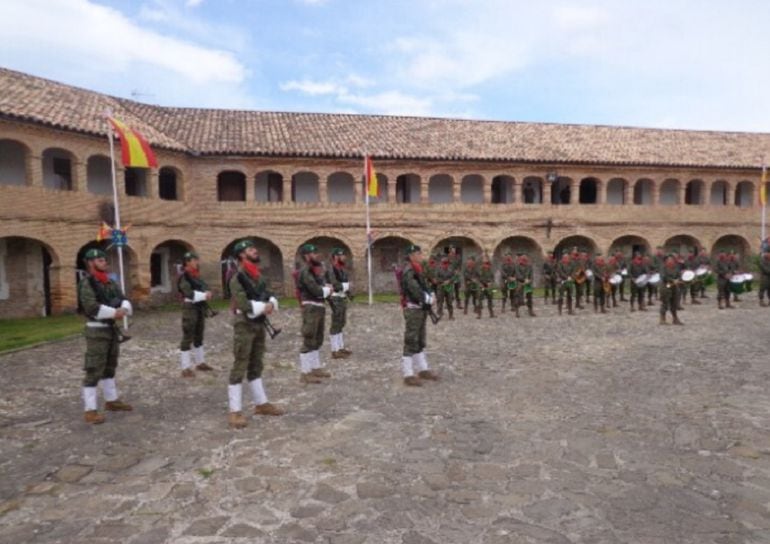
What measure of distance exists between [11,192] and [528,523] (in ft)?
57.0

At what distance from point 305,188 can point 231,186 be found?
10.6ft

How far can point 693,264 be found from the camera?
17.4m

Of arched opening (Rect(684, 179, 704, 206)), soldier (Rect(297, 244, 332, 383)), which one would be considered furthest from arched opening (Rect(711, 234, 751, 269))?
soldier (Rect(297, 244, 332, 383))

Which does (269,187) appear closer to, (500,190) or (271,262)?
(271,262)

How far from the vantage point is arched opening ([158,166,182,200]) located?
20781 mm

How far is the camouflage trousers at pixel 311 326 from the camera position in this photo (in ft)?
26.2

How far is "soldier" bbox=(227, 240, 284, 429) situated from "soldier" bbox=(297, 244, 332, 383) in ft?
4.91

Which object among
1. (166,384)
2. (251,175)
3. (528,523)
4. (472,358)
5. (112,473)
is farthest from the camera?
(251,175)

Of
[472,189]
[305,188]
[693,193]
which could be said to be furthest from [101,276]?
[693,193]

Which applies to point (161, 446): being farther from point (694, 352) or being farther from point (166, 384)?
point (694, 352)

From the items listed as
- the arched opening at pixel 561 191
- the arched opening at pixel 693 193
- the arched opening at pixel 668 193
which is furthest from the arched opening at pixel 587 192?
the arched opening at pixel 693 193

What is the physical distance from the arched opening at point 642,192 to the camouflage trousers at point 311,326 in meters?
23.1

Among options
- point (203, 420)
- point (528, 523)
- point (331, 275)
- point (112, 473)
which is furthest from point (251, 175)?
point (528, 523)

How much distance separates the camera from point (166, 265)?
70.3ft
